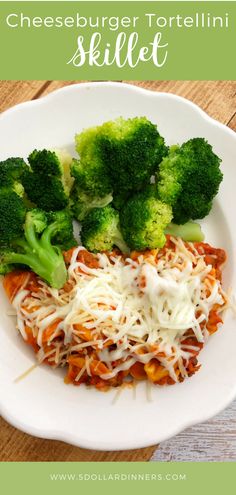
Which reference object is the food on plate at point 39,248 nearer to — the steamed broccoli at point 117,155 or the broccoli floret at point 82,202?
the broccoli floret at point 82,202

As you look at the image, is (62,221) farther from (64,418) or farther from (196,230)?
(64,418)

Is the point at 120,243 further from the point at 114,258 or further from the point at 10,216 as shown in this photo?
the point at 10,216

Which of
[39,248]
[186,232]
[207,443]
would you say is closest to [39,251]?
[39,248]

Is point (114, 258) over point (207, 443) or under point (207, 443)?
over

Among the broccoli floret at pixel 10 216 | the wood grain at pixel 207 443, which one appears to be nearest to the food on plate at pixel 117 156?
the broccoli floret at pixel 10 216

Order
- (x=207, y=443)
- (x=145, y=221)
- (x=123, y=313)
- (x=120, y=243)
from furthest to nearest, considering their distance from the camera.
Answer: (x=207, y=443), (x=120, y=243), (x=145, y=221), (x=123, y=313)

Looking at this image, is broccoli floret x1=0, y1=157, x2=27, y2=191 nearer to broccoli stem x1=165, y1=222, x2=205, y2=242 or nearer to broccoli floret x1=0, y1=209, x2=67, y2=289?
broccoli floret x1=0, y1=209, x2=67, y2=289
